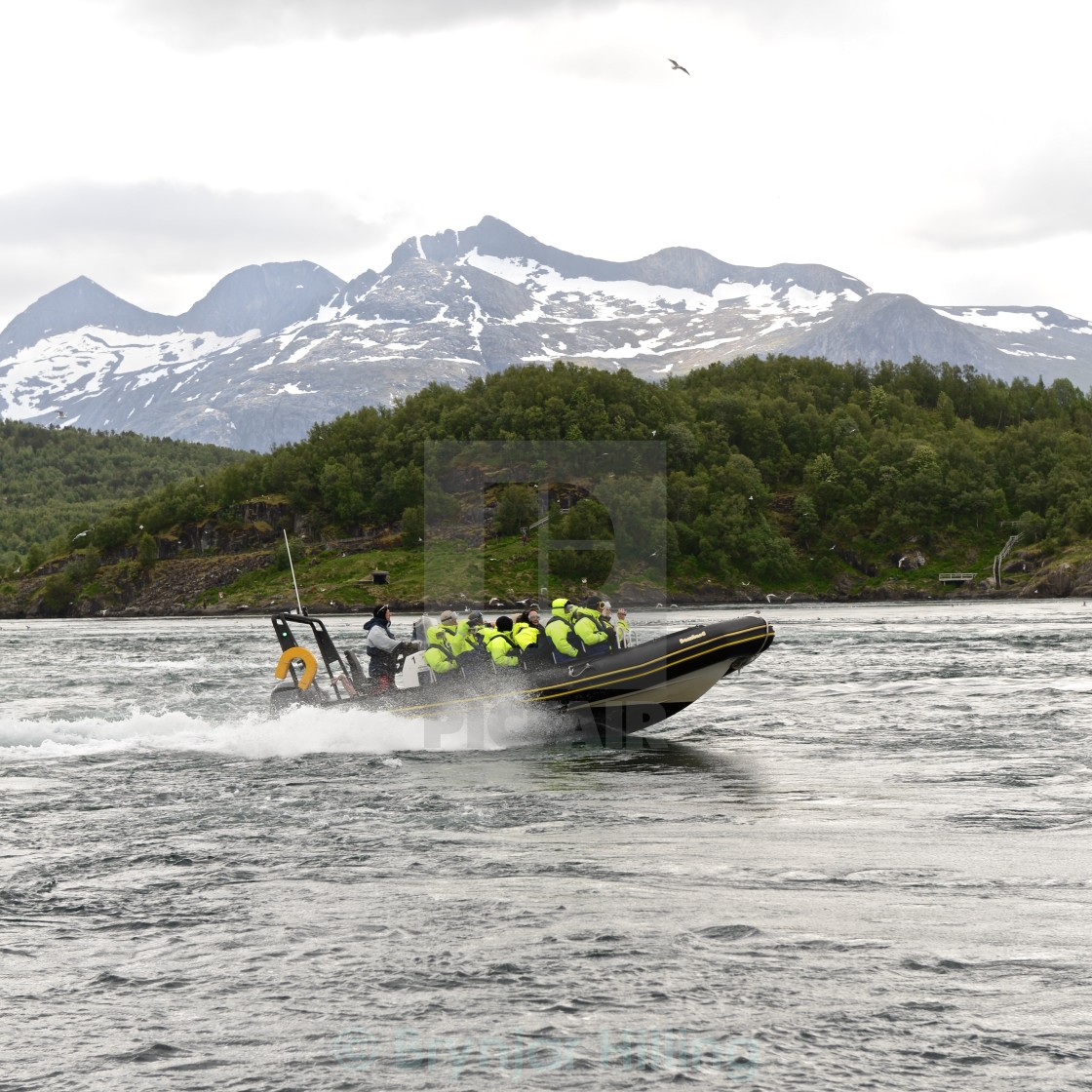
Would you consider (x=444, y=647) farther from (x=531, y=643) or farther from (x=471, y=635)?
(x=531, y=643)

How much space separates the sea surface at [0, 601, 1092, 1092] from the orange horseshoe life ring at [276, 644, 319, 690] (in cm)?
89

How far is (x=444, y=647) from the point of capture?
91.6 feet

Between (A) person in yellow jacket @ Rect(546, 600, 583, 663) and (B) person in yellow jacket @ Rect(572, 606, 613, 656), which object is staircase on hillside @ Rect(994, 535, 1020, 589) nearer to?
(B) person in yellow jacket @ Rect(572, 606, 613, 656)

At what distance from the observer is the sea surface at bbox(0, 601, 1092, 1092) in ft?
33.3

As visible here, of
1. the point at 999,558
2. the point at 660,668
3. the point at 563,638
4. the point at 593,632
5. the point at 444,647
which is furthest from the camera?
the point at 999,558

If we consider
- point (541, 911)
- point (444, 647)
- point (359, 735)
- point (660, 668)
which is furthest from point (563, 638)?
point (541, 911)

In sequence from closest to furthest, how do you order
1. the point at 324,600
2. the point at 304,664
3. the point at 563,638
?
the point at 563,638
the point at 304,664
the point at 324,600

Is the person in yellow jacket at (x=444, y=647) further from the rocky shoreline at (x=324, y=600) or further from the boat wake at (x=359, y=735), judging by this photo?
the rocky shoreline at (x=324, y=600)

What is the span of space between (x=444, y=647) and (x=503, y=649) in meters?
1.27

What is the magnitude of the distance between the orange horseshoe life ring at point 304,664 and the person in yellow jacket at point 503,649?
437 cm

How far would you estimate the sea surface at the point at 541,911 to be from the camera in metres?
10.2

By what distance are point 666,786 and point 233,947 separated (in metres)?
10.7

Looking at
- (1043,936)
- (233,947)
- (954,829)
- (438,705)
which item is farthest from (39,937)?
(438,705)

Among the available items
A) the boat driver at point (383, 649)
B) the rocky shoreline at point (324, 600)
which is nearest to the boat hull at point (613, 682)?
the boat driver at point (383, 649)
